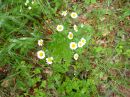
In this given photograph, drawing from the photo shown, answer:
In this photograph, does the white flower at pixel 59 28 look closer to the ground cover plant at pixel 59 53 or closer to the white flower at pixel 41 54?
the ground cover plant at pixel 59 53

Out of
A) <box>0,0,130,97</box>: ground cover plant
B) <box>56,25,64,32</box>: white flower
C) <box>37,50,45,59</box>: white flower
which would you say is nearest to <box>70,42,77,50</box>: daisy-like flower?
<box>0,0,130,97</box>: ground cover plant

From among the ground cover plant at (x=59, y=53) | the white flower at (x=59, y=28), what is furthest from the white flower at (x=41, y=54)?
the white flower at (x=59, y=28)

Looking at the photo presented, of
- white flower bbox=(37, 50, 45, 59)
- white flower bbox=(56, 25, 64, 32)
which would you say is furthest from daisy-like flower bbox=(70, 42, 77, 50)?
white flower bbox=(37, 50, 45, 59)

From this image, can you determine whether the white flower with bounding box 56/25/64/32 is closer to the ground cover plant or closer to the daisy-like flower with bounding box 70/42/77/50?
the ground cover plant

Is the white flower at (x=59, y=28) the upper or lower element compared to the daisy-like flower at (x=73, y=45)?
upper

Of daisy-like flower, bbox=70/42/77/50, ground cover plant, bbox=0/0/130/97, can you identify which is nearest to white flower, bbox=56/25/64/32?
ground cover plant, bbox=0/0/130/97

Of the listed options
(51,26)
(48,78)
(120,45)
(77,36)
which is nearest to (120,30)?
(120,45)

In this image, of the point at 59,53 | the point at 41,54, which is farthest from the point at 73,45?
the point at 41,54

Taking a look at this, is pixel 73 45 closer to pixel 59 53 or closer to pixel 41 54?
pixel 59 53

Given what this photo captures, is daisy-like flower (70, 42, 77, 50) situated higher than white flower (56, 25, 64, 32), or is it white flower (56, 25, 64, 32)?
white flower (56, 25, 64, 32)
